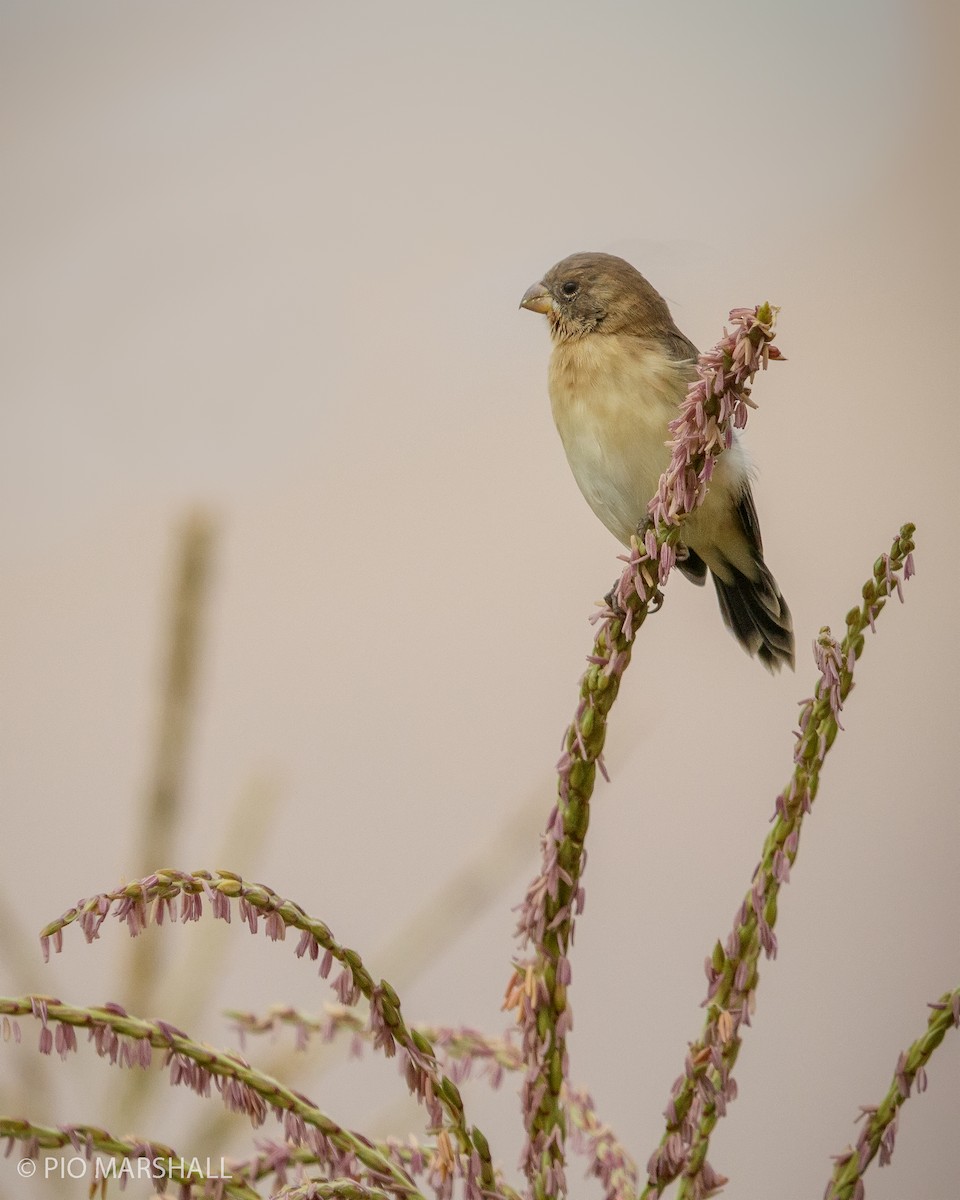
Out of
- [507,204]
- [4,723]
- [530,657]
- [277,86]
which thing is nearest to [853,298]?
[507,204]

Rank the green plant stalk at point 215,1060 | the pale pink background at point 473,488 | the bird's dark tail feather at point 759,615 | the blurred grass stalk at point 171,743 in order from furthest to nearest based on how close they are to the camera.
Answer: the pale pink background at point 473,488
the bird's dark tail feather at point 759,615
the blurred grass stalk at point 171,743
the green plant stalk at point 215,1060

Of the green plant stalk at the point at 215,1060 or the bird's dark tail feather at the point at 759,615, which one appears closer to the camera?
the green plant stalk at the point at 215,1060

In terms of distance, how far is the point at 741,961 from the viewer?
0.37m

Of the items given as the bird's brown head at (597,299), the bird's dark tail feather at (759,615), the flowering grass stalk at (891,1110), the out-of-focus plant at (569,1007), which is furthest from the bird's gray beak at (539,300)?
the flowering grass stalk at (891,1110)

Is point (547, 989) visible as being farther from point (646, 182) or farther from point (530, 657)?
point (646, 182)

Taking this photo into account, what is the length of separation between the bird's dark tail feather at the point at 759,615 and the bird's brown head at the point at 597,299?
0.15 m

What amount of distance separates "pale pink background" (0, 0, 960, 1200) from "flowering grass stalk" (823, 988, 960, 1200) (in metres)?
0.71

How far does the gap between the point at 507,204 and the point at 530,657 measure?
15.7 inches

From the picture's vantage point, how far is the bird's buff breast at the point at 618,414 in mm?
682

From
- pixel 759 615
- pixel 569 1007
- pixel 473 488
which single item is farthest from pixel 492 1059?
pixel 473 488

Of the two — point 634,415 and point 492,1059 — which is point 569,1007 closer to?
point 492,1059

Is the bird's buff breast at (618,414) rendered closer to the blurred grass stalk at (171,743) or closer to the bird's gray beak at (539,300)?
the bird's gray beak at (539,300)

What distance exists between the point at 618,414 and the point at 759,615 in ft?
0.45

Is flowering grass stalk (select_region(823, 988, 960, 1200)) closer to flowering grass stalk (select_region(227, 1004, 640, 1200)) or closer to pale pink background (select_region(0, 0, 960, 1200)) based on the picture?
flowering grass stalk (select_region(227, 1004, 640, 1200))
